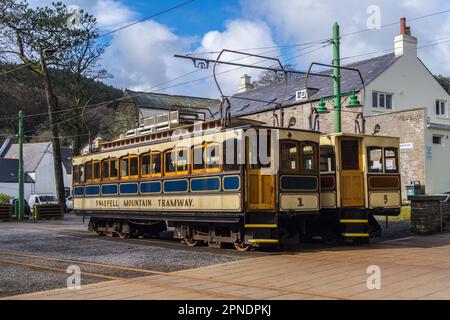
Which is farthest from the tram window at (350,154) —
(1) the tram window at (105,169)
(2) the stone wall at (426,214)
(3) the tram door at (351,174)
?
(1) the tram window at (105,169)

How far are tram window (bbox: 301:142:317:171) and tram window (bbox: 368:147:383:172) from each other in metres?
1.92

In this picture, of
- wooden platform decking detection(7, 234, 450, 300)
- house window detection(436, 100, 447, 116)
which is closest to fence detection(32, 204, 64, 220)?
wooden platform decking detection(7, 234, 450, 300)

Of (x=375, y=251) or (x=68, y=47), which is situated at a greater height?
(x=68, y=47)

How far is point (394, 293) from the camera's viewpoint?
784 centimetres

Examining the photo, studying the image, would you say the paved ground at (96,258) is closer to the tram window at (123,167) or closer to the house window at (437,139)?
the tram window at (123,167)

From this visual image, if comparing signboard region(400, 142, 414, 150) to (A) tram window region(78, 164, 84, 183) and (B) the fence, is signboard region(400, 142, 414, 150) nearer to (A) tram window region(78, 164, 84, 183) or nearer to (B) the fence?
(A) tram window region(78, 164, 84, 183)

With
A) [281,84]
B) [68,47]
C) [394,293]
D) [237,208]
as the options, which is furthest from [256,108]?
[394,293]

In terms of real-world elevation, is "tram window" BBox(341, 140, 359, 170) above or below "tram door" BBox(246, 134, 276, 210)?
above

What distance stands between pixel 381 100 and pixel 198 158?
2067cm

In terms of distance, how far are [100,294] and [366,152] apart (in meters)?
9.18

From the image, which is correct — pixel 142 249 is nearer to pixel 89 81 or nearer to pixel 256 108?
pixel 256 108

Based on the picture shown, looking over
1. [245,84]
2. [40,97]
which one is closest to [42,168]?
[40,97]

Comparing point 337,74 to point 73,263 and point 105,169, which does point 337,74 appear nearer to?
point 105,169

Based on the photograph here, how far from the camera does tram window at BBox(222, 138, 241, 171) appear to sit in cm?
1311
